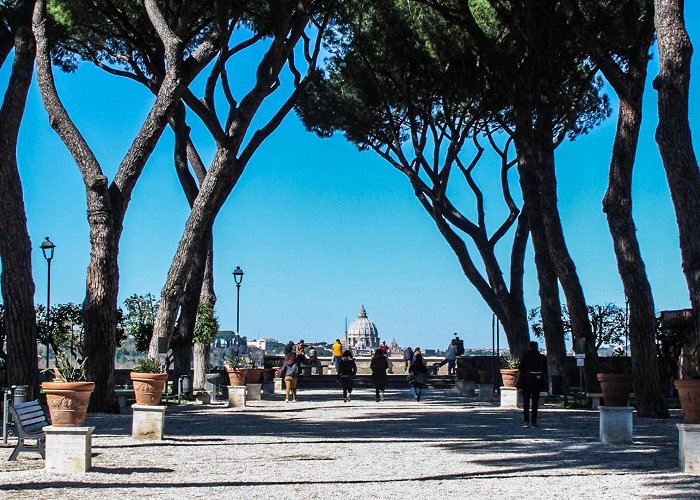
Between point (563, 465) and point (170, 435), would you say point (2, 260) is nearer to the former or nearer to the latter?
point (170, 435)

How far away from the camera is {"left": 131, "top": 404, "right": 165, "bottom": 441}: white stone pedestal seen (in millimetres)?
13047

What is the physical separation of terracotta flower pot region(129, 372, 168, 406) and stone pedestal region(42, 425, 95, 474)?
155 inches

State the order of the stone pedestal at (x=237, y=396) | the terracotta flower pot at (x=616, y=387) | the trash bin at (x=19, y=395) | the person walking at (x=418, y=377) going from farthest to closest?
1. the person walking at (x=418, y=377)
2. the stone pedestal at (x=237, y=396)
3. the terracotta flower pot at (x=616, y=387)
4. the trash bin at (x=19, y=395)

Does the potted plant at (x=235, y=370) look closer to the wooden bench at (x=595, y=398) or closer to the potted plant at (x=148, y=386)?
the wooden bench at (x=595, y=398)

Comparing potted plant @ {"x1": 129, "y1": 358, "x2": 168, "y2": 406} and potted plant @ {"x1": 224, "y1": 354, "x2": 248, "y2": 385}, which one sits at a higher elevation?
potted plant @ {"x1": 224, "y1": 354, "x2": 248, "y2": 385}

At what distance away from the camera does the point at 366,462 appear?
34.8 ft

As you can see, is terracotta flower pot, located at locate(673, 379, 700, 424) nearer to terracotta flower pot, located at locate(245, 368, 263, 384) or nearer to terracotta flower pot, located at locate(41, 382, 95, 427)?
terracotta flower pot, located at locate(41, 382, 95, 427)

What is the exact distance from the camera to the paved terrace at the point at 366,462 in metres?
8.45

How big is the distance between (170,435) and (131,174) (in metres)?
4.84

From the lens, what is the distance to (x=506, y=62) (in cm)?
2216

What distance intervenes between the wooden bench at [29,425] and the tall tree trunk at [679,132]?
647 centimetres

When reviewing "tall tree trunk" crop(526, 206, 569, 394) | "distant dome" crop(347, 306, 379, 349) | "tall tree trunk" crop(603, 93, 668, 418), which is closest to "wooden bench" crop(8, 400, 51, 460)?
"tall tree trunk" crop(603, 93, 668, 418)

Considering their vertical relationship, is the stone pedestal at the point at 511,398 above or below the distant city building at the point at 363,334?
below

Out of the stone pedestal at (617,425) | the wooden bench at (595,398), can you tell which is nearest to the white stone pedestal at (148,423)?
the stone pedestal at (617,425)
